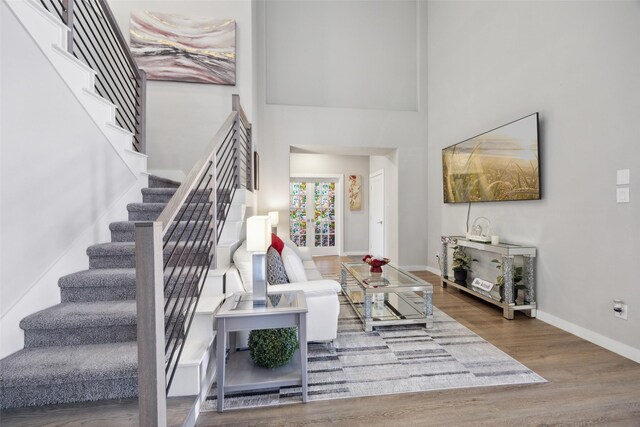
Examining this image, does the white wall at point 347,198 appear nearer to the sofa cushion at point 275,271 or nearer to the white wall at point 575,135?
the white wall at point 575,135

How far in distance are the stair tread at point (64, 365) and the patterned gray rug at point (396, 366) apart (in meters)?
0.55

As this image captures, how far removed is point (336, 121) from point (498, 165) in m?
2.73

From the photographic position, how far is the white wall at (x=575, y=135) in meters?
2.14

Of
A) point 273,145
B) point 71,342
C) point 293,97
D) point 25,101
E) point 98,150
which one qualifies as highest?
point 293,97

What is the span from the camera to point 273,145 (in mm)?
4871

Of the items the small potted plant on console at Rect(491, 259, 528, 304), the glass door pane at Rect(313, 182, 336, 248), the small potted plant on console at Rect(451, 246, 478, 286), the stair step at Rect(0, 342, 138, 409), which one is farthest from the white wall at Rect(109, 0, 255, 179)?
the small potted plant on console at Rect(491, 259, 528, 304)

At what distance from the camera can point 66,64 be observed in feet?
6.01

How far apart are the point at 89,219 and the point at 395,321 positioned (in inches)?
106

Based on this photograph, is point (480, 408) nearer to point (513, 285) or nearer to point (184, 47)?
point (513, 285)

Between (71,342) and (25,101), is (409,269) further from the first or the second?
(25,101)

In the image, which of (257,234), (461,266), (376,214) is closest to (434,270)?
(461,266)

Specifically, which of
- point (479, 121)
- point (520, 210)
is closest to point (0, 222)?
point (520, 210)

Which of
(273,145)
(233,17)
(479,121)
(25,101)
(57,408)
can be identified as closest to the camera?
(57,408)

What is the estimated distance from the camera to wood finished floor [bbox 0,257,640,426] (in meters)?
1.34
